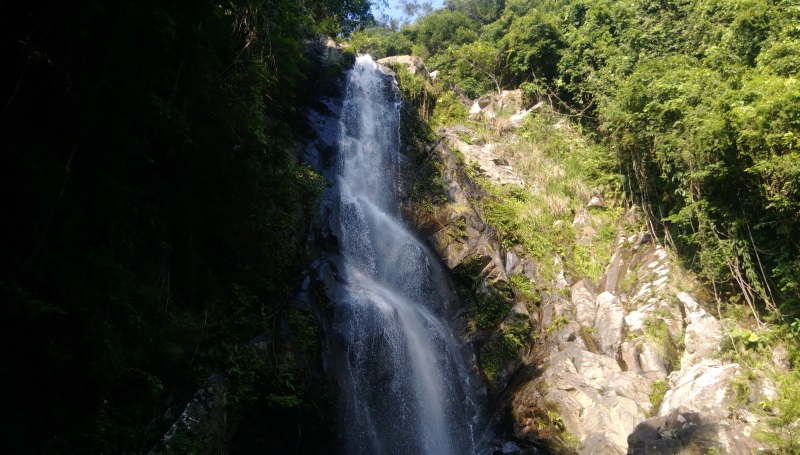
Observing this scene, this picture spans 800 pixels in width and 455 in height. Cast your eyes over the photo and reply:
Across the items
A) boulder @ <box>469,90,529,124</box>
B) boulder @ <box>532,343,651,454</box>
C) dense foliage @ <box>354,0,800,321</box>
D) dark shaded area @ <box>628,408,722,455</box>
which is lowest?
dark shaded area @ <box>628,408,722,455</box>

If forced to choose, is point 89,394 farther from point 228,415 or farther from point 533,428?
point 533,428

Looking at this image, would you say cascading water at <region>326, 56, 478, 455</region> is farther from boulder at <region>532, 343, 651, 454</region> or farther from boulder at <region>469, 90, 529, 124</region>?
boulder at <region>469, 90, 529, 124</region>

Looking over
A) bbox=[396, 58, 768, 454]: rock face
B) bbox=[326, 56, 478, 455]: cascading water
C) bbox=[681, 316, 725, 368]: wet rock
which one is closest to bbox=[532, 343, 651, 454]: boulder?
bbox=[396, 58, 768, 454]: rock face

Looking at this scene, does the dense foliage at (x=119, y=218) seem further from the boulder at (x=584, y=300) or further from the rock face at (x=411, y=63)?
the rock face at (x=411, y=63)

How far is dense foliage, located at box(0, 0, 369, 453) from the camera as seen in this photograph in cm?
365

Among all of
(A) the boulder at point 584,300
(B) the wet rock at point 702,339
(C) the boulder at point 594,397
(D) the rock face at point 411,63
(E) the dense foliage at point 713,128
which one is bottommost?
(C) the boulder at point 594,397

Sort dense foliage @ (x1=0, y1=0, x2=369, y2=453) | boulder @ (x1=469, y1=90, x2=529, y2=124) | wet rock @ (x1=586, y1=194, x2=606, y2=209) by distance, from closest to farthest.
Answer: dense foliage @ (x1=0, y1=0, x2=369, y2=453)
wet rock @ (x1=586, y1=194, x2=606, y2=209)
boulder @ (x1=469, y1=90, x2=529, y2=124)

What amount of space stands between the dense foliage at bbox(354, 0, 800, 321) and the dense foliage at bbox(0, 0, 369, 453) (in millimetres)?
8991

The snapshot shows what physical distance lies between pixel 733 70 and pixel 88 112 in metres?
11.8

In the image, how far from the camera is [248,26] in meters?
7.30

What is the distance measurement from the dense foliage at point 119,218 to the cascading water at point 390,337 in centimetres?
238

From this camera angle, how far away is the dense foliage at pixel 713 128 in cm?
871

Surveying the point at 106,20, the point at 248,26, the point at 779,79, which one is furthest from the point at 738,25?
the point at 106,20

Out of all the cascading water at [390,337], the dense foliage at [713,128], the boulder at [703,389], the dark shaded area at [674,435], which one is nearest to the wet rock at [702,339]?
the boulder at [703,389]
